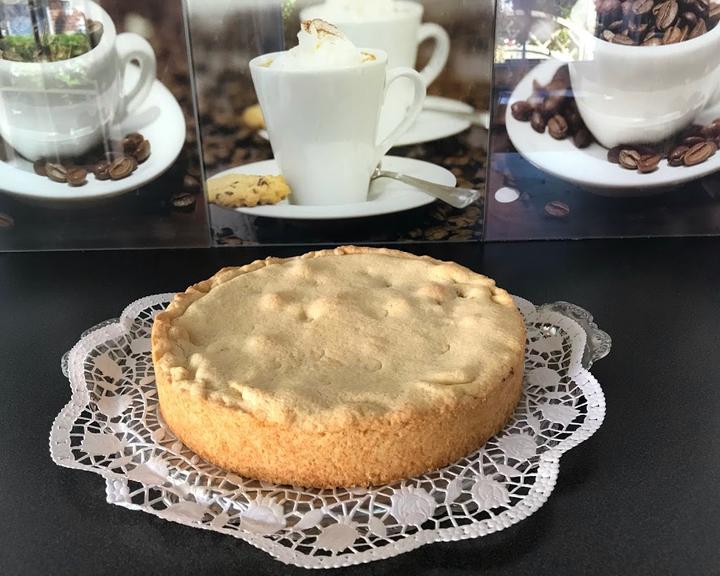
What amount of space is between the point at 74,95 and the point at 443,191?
562 mm

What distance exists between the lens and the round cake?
61 centimetres

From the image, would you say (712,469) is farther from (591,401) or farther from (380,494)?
(380,494)

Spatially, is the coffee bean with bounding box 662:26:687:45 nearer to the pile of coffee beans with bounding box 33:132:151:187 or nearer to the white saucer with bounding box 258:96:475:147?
the white saucer with bounding box 258:96:475:147

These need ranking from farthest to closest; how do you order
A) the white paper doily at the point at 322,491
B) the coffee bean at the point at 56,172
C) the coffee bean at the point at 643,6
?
the coffee bean at the point at 56,172 < the coffee bean at the point at 643,6 < the white paper doily at the point at 322,491

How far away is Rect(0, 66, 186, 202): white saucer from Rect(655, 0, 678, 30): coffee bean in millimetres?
691

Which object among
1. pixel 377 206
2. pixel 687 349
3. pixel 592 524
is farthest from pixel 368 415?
pixel 377 206

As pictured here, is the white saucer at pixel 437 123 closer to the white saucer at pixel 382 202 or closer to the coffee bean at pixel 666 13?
the white saucer at pixel 382 202

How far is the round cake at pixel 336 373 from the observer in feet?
2.01

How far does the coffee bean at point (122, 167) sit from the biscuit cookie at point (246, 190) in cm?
12

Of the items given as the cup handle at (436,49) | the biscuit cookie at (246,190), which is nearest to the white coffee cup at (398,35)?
the cup handle at (436,49)

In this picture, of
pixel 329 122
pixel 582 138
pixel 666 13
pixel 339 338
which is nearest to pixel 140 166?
pixel 329 122

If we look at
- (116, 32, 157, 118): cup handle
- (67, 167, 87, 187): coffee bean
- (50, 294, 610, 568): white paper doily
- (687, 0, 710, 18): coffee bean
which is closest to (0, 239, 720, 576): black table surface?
(50, 294, 610, 568): white paper doily

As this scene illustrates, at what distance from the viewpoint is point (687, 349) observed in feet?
2.88

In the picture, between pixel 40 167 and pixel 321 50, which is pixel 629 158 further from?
pixel 40 167
